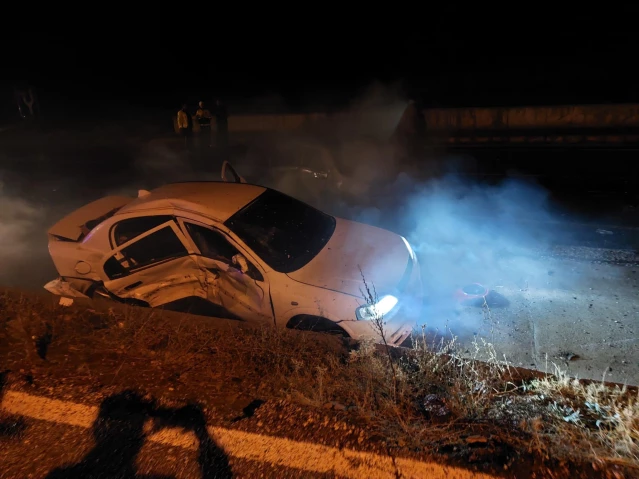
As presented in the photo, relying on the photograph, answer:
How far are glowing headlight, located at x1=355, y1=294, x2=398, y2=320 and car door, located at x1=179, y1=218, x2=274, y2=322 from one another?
2.81 feet

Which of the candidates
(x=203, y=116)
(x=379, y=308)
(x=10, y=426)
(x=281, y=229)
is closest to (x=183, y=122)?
(x=203, y=116)

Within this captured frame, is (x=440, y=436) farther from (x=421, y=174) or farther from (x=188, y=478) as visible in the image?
(x=421, y=174)

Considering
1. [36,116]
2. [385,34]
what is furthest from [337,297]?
[385,34]

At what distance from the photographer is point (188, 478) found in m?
Answer: 2.50

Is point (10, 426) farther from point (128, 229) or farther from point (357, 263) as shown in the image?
point (357, 263)

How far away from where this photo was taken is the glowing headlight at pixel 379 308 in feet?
13.5

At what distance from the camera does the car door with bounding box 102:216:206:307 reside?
185 inches

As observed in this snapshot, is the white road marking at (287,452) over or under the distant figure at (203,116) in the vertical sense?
under

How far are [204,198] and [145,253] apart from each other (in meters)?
0.86

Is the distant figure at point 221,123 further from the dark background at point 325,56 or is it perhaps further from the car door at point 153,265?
the car door at point 153,265

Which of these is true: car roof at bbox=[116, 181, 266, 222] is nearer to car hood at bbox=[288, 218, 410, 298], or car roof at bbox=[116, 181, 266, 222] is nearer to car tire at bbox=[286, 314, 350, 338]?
car hood at bbox=[288, 218, 410, 298]

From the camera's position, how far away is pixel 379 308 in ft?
13.8

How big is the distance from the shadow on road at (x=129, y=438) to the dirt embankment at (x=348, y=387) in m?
0.11

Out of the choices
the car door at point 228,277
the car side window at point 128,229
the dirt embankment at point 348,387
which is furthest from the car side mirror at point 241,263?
the car side window at point 128,229
